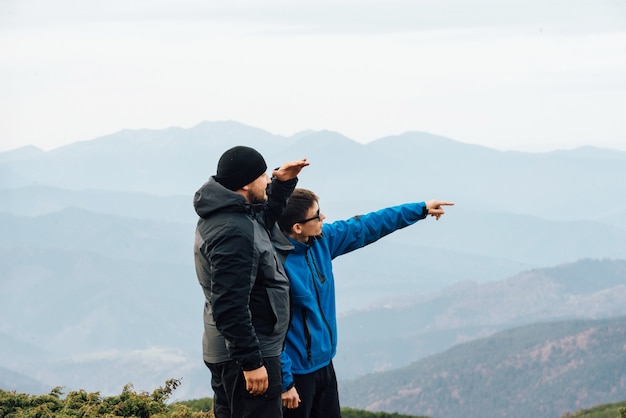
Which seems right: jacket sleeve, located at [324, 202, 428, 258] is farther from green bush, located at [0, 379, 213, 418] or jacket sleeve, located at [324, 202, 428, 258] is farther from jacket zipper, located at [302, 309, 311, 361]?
green bush, located at [0, 379, 213, 418]

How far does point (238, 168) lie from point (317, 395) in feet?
6.23

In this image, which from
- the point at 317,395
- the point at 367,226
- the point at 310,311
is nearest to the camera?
the point at 310,311

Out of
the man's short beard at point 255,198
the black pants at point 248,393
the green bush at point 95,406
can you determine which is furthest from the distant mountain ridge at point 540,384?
the man's short beard at point 255,198

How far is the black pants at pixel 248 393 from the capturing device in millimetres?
5754

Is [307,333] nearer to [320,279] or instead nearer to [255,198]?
[320,279]

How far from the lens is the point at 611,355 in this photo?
18475cm

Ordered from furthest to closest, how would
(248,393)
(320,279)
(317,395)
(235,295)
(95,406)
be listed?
1. (95,406)
2. (317,395)
3. (320,279)
4. (248,393)
5. (235,295)

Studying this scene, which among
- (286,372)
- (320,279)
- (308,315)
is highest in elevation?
(320,279)

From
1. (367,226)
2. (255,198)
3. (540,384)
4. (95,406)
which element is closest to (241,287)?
(255,198)

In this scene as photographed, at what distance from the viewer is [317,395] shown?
656 cm

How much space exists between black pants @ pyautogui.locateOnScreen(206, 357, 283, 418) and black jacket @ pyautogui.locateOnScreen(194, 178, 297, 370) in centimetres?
7

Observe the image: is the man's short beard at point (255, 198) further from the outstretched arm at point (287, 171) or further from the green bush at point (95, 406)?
the green bush at point (95, 406)

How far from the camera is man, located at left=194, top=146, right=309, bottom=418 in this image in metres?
5.41

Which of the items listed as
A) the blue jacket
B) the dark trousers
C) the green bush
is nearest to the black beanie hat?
A: the blue jacket
